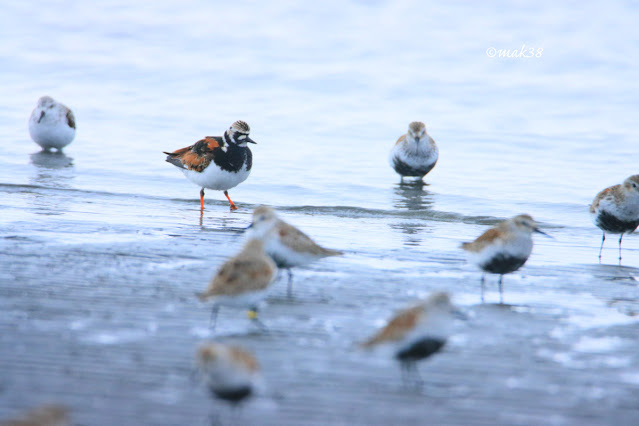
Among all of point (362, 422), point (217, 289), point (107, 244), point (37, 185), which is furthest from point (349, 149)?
point (362, 422)

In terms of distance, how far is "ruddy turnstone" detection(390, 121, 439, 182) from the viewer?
17031mm

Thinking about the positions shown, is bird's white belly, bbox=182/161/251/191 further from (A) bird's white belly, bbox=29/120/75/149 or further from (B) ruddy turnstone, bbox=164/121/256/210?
(A) bird's white belly, bbox=29/120/75/149

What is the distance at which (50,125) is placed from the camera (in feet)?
60.1

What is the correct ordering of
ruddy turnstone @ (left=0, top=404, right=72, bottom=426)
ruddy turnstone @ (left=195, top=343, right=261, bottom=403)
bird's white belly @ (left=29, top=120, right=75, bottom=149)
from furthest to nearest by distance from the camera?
bird's white belly @ (left=29, top=120, right=75, bottom=149) < ruddy turnstone @ (left=195, top=343, right=261, bottom=403) < ruddy turnstone @ (left=0, top=404, right=72, bottom=426)

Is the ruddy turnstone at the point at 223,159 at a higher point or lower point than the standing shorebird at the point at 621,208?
higher

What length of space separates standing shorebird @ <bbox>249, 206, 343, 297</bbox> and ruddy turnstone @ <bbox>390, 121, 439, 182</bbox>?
954cm

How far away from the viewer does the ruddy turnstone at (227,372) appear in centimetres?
446

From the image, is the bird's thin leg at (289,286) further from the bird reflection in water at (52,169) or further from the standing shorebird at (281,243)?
the bird reflection in water at (52,169)

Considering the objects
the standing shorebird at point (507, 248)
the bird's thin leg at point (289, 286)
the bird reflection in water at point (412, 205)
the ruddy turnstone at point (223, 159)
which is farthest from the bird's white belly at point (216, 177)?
the standing shorebird at point (507, 248)

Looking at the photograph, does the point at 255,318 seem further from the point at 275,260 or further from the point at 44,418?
the point at 44,418

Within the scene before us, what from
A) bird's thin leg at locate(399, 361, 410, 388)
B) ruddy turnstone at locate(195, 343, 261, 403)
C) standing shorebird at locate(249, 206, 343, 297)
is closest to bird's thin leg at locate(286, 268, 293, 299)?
standing shorebird at locate(249, 206, 343, 297)

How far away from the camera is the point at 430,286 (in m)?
8.05

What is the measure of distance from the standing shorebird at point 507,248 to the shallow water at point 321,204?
0.30 metres

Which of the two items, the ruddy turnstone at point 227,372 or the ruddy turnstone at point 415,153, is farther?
the ruddy turnstone at point 415,153
